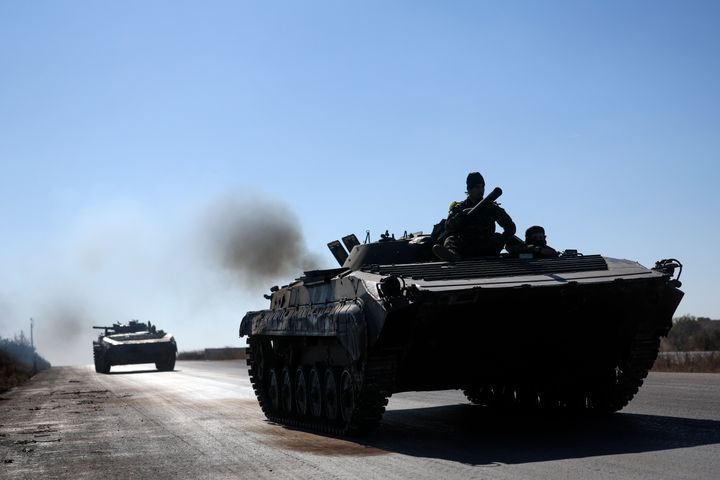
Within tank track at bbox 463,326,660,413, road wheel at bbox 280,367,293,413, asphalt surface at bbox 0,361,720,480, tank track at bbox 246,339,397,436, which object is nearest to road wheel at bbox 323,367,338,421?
tank track at bbox 246,339,397,436

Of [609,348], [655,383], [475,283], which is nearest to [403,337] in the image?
[475,283]

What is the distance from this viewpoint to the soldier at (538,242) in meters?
14.3

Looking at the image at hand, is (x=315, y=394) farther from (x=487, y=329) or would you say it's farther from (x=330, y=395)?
(x=487, y=329)

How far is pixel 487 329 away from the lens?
12.5 meters

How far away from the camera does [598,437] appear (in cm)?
1133

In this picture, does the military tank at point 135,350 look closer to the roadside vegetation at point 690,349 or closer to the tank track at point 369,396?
the roadside vegetation at point 690,349

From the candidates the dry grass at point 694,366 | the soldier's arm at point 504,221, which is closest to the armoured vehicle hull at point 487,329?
the soldier's arm at point 504,221

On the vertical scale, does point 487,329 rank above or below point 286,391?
above

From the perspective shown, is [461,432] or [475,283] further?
[461,432]

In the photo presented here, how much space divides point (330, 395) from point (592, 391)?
11.2 feet

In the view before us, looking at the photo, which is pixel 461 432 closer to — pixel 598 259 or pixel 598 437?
pixel 598 437

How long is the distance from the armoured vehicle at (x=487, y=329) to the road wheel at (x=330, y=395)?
0.02 meters

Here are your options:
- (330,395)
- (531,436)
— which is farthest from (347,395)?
(531,436)

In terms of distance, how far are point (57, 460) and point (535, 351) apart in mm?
5670
